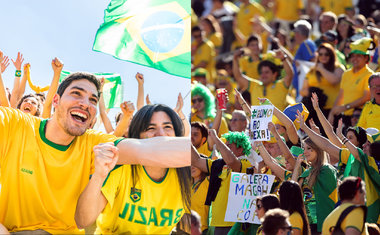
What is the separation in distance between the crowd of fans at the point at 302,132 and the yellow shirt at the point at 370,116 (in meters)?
0.01

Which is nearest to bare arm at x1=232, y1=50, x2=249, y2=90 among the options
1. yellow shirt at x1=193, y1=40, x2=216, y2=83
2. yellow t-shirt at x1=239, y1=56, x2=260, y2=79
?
yellow t-shirt at x1=239, y1=56, x2=260, y2=79

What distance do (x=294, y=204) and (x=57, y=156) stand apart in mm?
1866

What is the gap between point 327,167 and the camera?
5453 mm

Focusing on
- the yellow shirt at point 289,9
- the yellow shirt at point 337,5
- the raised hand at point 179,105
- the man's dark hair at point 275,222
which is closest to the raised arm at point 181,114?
the raised hand at point 179,105

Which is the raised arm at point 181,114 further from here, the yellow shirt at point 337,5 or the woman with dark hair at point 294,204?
the yellow shirt at point 337,5

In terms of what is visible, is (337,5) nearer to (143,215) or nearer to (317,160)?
(317,160)

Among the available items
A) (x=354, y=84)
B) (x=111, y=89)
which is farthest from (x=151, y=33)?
(x=354, y=84)

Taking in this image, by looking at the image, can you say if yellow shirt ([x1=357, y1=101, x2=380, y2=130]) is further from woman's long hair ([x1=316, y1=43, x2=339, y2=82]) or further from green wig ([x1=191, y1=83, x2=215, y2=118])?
green wig ([x1=191, y1=83, x2=215, y2=118])

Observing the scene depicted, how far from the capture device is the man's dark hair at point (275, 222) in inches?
176

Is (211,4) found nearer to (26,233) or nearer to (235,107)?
(235,107)

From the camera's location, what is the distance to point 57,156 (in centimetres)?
452

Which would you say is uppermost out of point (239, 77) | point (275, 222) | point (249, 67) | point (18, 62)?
point (249, 67)

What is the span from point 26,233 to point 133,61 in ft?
5.08

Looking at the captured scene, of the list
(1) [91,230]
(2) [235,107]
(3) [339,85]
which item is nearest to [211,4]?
(2) [235,107]
